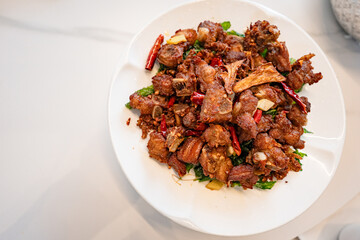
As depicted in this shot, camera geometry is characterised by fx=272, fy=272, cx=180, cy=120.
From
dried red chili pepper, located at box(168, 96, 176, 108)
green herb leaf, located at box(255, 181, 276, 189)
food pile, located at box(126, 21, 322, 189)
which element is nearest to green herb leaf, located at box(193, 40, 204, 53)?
food pile, located at box(126, 21, 322, 189)

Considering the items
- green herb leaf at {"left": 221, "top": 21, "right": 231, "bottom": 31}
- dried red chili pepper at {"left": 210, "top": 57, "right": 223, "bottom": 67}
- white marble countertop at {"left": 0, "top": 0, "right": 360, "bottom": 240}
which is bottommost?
white marble countertop at {"left": 0, "top": 0, "right": 360, "bottom": 240}

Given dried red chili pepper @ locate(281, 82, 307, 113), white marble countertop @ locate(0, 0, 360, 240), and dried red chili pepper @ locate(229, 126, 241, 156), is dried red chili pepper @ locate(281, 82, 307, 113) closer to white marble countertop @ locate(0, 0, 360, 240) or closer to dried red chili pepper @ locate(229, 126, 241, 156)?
dried red chili pepper @ locate(229, 126, 241, 156)

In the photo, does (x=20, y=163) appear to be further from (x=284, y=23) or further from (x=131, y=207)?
(x=284, y=23)

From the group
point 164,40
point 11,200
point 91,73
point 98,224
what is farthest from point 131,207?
point 164,40

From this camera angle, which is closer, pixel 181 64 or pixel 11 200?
pixel 181 64

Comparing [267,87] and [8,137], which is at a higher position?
[267,87]

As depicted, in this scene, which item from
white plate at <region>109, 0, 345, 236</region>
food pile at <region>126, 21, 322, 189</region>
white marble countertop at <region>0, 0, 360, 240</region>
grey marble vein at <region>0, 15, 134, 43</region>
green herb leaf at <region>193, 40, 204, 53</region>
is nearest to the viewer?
food pile at <region>126, 21, 322, 189</region>

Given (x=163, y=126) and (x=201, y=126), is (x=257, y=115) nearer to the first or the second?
(x=201, y=126)

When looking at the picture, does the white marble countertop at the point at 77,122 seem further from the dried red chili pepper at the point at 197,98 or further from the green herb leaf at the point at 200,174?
the dried red chili pepper at the point at 197,98
